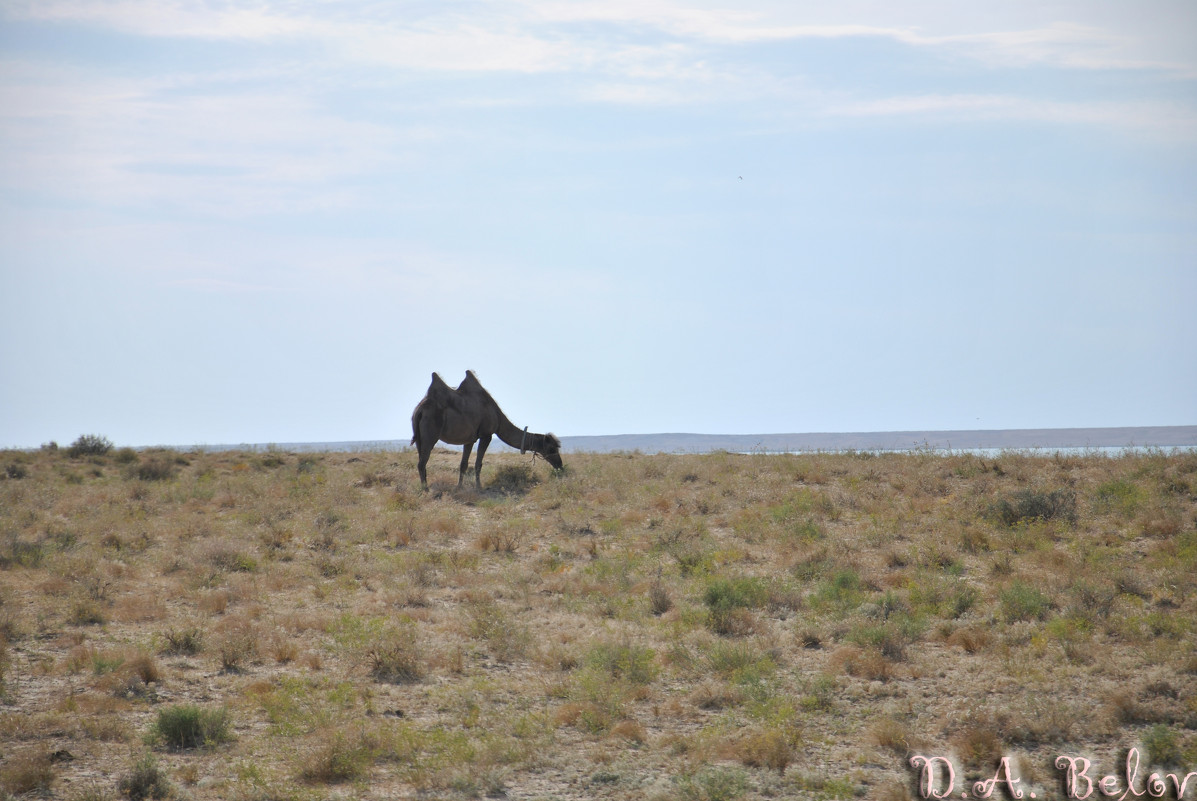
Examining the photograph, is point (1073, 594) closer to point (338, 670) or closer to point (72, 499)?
point (338, 670)

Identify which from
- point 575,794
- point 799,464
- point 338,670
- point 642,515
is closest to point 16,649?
point 338,670

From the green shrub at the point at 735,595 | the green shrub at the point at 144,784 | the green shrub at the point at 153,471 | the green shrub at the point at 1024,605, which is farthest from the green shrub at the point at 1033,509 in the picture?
the green shrub at the point at 153,471

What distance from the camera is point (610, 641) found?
10.4 meters

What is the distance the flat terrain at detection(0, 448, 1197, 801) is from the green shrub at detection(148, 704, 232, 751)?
0.09 feet

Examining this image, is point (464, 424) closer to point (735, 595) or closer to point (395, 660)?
point (735, 595)

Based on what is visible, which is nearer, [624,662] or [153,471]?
[624,662]

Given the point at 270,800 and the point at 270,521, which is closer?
the point at 270,800

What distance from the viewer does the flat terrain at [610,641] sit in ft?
25.3

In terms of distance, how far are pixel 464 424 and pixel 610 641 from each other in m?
13.4

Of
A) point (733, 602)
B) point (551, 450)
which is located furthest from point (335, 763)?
point (551, 450)

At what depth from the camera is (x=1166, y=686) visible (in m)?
8.70

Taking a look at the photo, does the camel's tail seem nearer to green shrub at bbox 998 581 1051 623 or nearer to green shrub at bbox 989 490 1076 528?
green shrub at bbox 989 490 1076 528

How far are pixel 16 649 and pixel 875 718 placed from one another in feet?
32.3

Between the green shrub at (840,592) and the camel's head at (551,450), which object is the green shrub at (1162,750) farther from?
the camel's head at (551,450)
